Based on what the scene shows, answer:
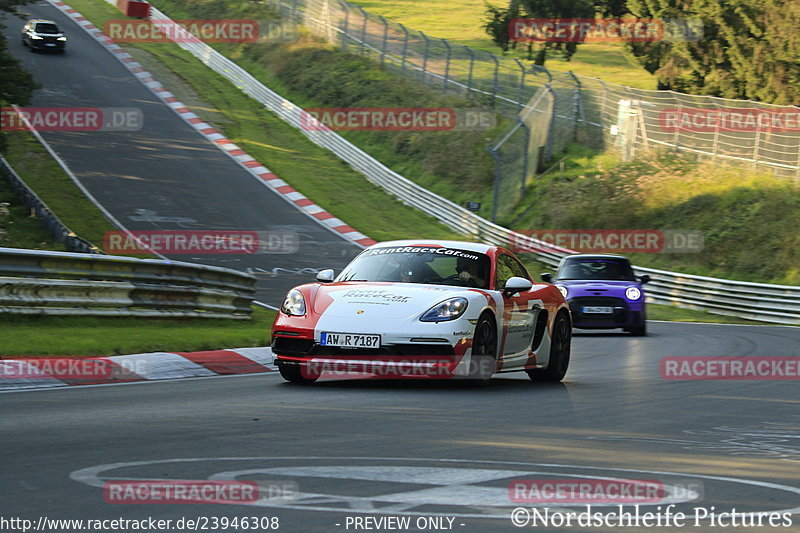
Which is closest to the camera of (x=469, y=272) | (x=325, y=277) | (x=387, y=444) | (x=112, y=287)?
(x=387, y=444)

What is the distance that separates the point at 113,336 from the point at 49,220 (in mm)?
13214

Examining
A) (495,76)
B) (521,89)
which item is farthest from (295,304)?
(495,76)

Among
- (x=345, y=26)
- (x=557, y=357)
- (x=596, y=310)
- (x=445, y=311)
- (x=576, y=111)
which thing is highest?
(x=345, y=26)

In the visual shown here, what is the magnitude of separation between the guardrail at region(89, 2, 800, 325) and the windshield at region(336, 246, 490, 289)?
18228 millimetres

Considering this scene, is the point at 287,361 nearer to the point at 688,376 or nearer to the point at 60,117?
the point at 688,376

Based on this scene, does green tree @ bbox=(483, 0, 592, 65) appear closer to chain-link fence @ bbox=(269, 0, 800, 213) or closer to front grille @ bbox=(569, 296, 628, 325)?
chain-link fence @ bbox=(269, 0, 800, 213)

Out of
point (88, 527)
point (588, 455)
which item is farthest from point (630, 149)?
point (88, 527)

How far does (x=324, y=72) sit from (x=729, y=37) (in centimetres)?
1812

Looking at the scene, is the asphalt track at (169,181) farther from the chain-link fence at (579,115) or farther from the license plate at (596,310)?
the chain-link fence at (579,115)

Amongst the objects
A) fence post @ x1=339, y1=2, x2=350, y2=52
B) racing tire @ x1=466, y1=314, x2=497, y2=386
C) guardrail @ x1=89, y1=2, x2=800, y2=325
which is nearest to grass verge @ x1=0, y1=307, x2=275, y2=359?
racing tire @ x1=466, y1=314, x2=497, y2=386

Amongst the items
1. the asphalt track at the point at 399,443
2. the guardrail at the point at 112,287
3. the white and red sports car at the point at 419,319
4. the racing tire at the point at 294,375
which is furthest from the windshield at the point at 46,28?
the racing tire at the point at 294,375

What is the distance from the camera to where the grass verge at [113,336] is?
1088 centimetres

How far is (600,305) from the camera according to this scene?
19297 millimetres

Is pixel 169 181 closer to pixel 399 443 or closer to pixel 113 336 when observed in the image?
pixel 113 336
